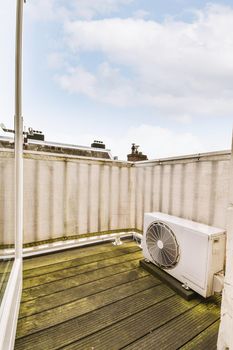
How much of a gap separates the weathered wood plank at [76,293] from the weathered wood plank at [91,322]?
0.24 metres

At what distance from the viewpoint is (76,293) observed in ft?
5.30

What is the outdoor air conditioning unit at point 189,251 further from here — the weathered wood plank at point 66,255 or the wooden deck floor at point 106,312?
the weathered wood plank at point 66,255

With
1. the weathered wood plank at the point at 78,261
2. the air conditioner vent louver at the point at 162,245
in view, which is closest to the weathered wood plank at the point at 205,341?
the air conditioner vent louver at the point at 162,245

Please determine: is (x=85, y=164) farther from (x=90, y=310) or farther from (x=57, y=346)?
(x=57, y=346)

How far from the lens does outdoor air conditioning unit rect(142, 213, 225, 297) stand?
1.46m

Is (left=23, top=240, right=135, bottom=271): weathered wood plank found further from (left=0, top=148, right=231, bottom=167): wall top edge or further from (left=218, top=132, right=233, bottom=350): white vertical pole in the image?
(left=218, top=132, right=233, bottom=350): white vertical pole

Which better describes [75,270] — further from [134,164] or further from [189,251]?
[134,164]

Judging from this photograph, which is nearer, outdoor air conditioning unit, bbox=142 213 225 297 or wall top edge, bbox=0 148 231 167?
outdoor air conditioning unit, bbox=142 213 225 297

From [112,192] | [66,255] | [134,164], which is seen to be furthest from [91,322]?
[134,164]

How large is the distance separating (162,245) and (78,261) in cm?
120

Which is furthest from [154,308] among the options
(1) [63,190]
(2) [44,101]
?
(2) [44,101]

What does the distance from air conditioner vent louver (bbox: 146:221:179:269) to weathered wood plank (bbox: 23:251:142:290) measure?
1.79ft

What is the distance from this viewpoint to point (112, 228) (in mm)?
2959

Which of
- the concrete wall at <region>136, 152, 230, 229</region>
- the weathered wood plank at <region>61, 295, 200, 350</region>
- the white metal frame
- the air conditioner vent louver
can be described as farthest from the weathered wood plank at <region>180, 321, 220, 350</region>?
the white metal frame
